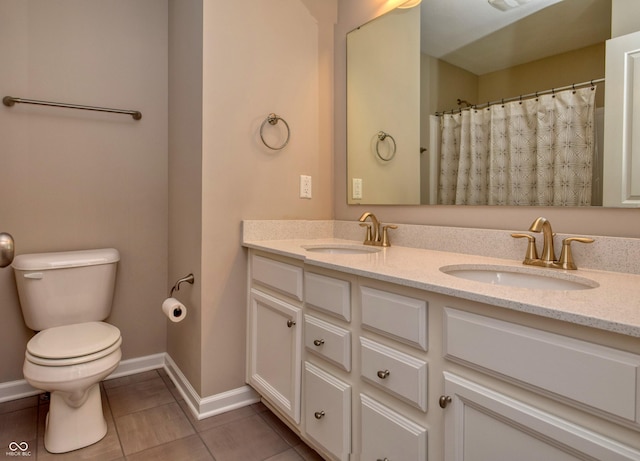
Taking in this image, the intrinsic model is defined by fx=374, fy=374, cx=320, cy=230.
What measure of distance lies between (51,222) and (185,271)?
2.38 feet

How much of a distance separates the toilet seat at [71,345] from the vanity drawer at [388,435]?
1090 millimetres

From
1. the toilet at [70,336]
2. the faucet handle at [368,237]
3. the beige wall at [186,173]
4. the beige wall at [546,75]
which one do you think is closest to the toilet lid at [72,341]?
the toilet at [70,336]

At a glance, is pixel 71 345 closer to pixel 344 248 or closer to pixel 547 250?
pixel 344 248

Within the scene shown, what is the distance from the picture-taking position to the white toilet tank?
5.61ft

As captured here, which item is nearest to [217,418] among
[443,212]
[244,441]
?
[244,441]

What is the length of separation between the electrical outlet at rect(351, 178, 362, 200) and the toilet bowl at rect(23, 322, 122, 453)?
4.34 feet

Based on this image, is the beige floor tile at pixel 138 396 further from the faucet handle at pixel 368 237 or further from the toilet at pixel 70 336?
the faucet handle at pixel 368 237

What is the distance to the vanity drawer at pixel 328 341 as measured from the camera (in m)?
1.20

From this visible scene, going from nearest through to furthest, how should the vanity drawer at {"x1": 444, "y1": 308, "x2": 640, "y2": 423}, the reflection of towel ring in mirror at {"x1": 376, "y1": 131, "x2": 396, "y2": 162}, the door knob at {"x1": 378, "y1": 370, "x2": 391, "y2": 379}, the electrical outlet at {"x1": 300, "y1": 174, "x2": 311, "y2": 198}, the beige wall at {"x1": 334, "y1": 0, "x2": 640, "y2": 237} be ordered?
the vanity drawer at {"x1": 444, "y1": 308, "x2": 640, "y2": 423} → the door knob at {"x1": 378, "y1": 370, "x2": 391, "y2": 379} → the beige wall at {"x1": 334, "y1": 0, "x2": 640, "y2": 237} → the reflection of towel ring in mirror at {"x1": 376, "y1": 131, "x2": 396, "y2": 162} → the electrical outlet at {"x1": 300, "y1": 174, "x2": 311, "y2": 198}

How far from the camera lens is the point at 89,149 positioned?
201 cm

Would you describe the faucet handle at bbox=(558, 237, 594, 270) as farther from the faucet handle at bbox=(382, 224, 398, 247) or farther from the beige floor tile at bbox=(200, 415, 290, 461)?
the beige floor tile at bbox=(200, 415, 290, 461)

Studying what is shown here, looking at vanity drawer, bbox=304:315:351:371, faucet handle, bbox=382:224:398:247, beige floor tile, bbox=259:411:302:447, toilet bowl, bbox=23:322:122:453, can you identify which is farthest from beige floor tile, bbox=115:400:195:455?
faucet handle, bbox=382:224:398:247

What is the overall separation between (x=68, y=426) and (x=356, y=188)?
66.0 inches

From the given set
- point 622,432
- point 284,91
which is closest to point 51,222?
point 284,91
